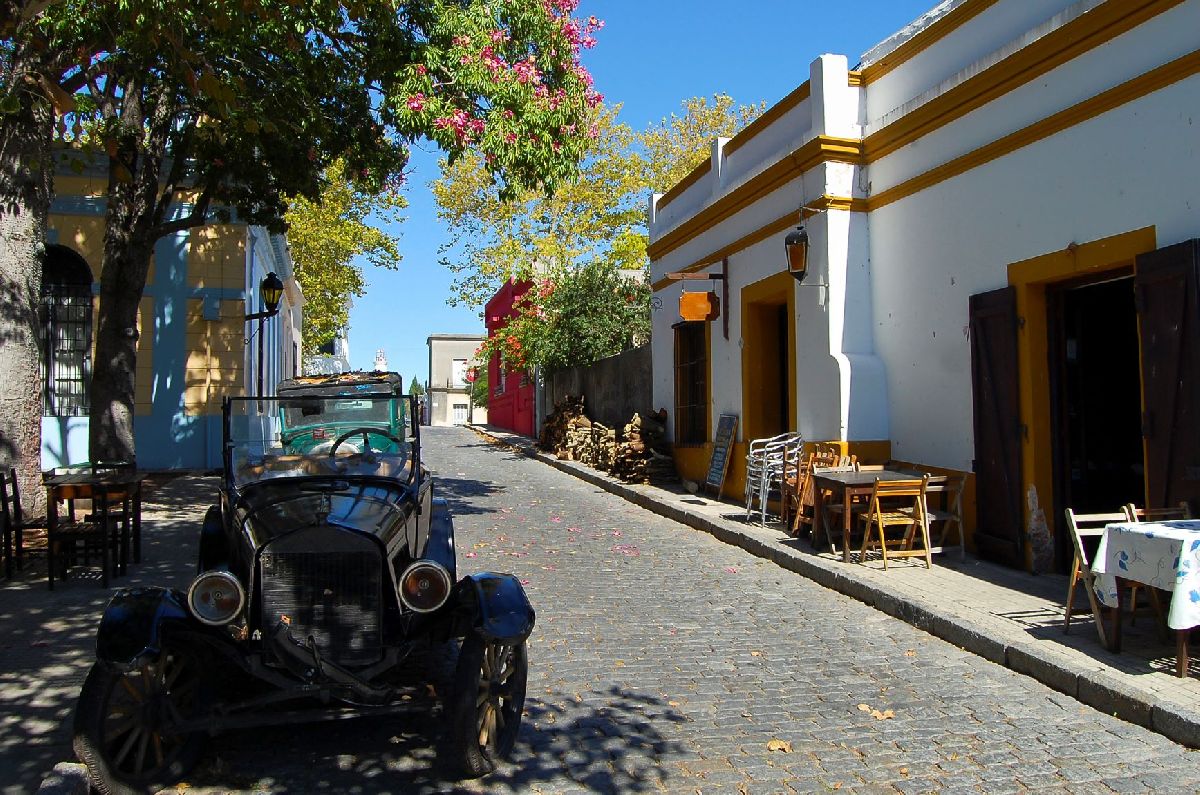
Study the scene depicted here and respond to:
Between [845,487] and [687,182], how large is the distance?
8.04 metres

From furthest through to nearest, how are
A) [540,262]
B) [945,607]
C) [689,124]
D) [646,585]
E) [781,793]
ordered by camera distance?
[689,124] < [540,262] < [646,585] < [945,607] < [781,793]

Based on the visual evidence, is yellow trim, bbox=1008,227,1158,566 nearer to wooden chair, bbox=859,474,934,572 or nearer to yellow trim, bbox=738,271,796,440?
wooden chair, bbox=859,474,934,572

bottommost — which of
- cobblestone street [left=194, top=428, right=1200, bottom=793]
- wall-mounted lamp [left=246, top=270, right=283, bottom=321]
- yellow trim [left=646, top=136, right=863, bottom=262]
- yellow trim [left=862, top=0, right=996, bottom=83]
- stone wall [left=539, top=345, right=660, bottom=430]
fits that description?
cobblestone street [left=194, top=428, right=1200, bottom=793]

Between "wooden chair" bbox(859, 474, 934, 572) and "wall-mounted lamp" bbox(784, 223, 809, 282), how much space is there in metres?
2.85

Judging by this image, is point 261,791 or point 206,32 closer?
point 261,791

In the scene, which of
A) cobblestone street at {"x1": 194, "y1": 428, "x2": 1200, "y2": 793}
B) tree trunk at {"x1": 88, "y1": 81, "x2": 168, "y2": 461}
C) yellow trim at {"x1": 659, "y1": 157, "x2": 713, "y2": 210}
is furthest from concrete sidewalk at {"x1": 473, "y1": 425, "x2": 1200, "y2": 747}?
tree trunk at {"x1": 88, "y1": 81, "x2": 168, "y2": 461}

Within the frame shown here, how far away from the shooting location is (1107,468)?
26.5 feet

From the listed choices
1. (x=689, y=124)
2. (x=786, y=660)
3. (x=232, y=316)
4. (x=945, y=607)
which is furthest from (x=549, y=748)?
(x=689, y=124)

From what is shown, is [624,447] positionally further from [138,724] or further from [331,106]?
[138,724]

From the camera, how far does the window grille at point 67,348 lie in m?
15.2

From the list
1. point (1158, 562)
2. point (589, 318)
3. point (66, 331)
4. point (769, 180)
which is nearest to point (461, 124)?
point (769, 180)

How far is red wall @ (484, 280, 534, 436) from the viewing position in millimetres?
30375

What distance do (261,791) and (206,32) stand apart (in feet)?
A: 27.4

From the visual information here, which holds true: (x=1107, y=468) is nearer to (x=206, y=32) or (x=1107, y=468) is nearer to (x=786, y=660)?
(x=786, y=660)
